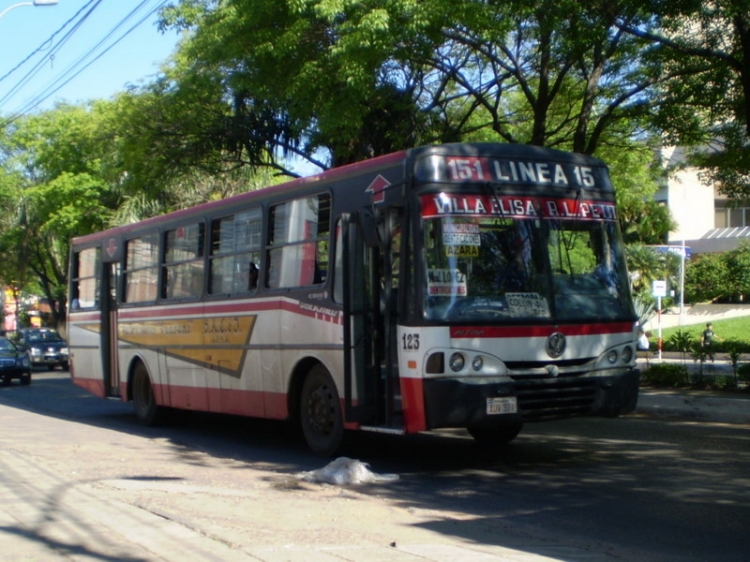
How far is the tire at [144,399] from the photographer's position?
1585 centimetres

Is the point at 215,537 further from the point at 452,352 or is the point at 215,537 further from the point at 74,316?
the point at 74,316

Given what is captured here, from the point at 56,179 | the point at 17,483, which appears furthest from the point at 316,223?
the point at 56,179

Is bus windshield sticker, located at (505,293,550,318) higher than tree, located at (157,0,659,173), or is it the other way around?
tree, located at (157,0,659,173)

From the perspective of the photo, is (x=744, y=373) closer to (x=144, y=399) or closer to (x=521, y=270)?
(x=521, y=270)

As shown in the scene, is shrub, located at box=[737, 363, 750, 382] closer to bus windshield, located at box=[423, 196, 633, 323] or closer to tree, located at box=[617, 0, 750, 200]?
tree, located at box=[617, 0, 750, 200]

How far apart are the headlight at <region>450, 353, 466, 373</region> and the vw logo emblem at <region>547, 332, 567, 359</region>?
3.08ft

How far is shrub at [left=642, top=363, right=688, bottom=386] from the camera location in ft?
61.8

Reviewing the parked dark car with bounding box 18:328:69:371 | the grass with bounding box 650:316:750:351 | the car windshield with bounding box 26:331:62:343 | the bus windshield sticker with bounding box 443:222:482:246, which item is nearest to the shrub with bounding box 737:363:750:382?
the bus windshield sticker with bounding box 443:222:482:246

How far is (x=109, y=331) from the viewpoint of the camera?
56.5 feet

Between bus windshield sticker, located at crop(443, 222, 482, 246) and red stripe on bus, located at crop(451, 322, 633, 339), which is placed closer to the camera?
red stripe on bus, located at crop(451, 322, 633, 339)

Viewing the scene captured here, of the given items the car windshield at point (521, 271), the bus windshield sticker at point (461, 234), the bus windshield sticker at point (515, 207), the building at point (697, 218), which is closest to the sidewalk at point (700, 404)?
the car windshield at point (521, 271)

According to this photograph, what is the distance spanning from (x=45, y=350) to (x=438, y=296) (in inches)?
1349

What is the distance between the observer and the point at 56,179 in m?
40.5

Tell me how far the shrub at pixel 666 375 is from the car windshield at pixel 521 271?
29.3ft
